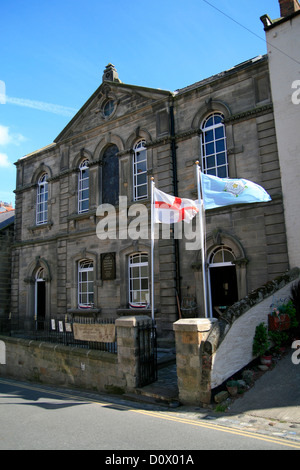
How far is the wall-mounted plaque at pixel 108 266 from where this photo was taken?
1502 cm

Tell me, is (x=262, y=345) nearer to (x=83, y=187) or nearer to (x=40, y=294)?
(x=83, y=187)

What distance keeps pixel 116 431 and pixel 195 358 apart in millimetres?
2119

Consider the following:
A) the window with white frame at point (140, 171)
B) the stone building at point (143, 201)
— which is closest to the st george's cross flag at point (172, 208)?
the stone building at point (143, 201)

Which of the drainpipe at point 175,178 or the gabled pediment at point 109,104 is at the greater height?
the gabled pediment at point 109,104

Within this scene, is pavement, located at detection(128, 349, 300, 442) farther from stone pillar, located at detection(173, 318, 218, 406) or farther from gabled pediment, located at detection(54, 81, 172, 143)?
gabled pediment, located at detection(54, 81, 172, 143)

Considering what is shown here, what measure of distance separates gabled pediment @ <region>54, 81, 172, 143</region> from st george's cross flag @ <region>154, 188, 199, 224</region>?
6225 millimetres

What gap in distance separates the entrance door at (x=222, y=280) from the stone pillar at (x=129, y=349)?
473 cm

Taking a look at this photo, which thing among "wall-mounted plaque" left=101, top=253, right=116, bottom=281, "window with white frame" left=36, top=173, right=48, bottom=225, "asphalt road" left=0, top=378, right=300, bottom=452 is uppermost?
"window with white frame" left=36, top=173, right=48, bottom=225

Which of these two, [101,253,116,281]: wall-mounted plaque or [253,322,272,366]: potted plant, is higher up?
[101,253,116,281]: wall-mounted plaque

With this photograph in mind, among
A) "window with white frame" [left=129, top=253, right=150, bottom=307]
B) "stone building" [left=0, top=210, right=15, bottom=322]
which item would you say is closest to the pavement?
"window with white frame" [left=129, top=253, right=150, bottom=307]

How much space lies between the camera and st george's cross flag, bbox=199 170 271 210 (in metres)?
8.91

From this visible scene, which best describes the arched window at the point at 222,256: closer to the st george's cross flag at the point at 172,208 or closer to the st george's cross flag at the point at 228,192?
the st george's cross flag at the point at 172,208

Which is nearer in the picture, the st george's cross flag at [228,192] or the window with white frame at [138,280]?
the st george's cross flag at [228,192]

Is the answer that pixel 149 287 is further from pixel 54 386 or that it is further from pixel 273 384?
pixel 273 384
